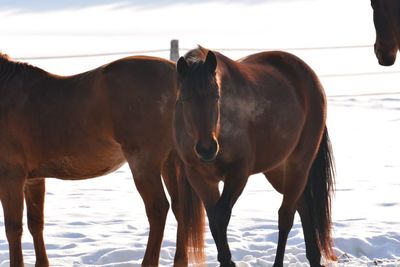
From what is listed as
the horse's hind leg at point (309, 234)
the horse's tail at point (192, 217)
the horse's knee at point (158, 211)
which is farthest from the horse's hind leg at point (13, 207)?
the horse's hind leg at point (309, 234)

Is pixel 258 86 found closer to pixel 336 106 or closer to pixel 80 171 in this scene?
pixel 80 171

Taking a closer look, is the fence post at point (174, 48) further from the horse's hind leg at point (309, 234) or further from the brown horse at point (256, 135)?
the horse's hind leg at point (309, 234)

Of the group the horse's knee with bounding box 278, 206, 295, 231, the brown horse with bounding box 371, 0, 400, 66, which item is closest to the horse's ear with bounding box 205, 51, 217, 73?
the brown horse with bounding box 371, 0, 400, 66

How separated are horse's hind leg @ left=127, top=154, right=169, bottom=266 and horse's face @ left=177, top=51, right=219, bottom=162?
100 centimetres

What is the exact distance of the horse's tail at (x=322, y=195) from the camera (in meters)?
6.89

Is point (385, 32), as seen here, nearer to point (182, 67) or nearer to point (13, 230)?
point (182, 67)

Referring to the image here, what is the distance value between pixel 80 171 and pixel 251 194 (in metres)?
Answer: 3.73

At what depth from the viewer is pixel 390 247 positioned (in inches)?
297

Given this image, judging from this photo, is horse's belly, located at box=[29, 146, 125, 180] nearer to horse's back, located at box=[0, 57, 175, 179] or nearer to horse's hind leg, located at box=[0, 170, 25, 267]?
horse's back, located at box=[0, 57, 175, 179]

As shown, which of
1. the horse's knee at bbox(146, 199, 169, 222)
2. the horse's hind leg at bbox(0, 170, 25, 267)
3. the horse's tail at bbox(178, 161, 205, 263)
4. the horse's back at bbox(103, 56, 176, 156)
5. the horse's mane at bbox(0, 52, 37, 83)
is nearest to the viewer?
the horse's tail at bbox(178, 161, 205, 263)

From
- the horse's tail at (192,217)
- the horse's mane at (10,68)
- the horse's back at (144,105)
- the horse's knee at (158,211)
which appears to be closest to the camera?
the horse's tail at (192,217)

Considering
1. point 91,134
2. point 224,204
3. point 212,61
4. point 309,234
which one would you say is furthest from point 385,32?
point 91,134

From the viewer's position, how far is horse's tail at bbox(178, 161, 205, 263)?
21.0 ft

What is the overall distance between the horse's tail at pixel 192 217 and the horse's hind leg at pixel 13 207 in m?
1.14
